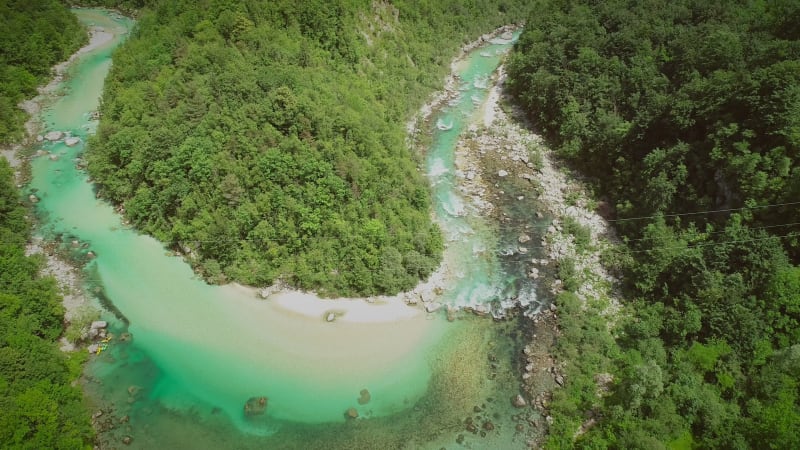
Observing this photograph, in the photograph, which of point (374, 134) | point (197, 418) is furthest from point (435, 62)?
point (197, 418)

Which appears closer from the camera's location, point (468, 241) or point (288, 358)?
point (288, 358)

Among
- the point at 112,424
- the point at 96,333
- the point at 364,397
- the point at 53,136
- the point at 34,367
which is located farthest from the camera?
the point at 53,136

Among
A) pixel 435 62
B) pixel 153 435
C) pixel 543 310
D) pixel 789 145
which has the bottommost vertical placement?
pixel 153 435

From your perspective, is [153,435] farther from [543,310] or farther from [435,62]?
[435,62]

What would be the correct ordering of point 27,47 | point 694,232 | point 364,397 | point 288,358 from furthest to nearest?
point 27,47 → point 694,232 → point 288,358 → point 364,397

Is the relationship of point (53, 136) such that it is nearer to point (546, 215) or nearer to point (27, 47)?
point (27, 47)

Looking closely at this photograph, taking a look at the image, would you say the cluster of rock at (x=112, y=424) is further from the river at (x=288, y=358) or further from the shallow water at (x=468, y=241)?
the shallow water at (x=468, y=241)

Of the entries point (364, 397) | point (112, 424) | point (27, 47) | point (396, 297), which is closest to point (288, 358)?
point (364, 397)

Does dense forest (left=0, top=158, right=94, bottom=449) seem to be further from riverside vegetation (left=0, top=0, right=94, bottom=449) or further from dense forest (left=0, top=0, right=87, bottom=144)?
dense forest (left=0, top=0, right=87, bottom=144)

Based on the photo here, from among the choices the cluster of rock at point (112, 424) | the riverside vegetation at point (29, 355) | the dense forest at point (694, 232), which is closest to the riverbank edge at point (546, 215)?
the dense forest at point (694, 232)
